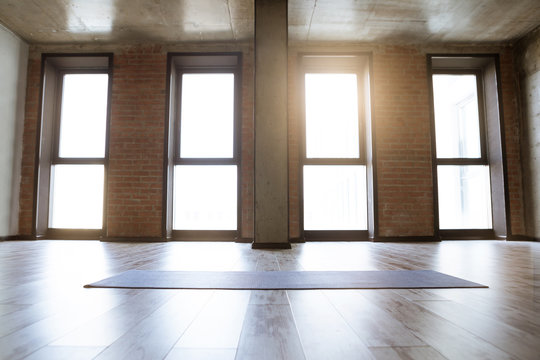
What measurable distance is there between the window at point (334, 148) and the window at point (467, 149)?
3.59 ft

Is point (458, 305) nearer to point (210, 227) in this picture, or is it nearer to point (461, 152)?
point (210, 227)

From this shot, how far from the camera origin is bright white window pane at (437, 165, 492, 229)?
206 inches

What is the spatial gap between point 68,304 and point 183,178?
401 centimetres

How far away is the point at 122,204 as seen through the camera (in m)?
4.99

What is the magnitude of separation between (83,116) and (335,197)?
4132mm

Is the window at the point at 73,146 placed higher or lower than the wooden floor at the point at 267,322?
higher

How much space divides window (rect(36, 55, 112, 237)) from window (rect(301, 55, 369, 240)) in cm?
312

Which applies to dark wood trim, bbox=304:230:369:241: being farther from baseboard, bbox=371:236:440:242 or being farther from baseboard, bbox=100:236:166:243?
baseboard, bbox=100:236:166:243

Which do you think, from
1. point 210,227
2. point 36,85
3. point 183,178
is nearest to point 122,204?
point 183,178

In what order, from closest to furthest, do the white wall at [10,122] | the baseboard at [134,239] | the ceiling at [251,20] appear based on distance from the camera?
the ceiling at [251,20] → the white wall at [10,122] → the baseboard at [134,239]

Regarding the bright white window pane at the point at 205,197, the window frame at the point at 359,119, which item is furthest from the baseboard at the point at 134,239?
the window frame at the point at 359,119

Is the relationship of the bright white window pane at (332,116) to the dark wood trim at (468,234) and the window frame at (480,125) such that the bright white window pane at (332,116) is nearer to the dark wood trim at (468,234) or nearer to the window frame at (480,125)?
the window frame at (480,125)

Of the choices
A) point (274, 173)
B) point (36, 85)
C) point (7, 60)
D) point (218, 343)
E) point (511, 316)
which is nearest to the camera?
point (218, 343)

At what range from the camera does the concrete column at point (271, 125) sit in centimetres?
383
